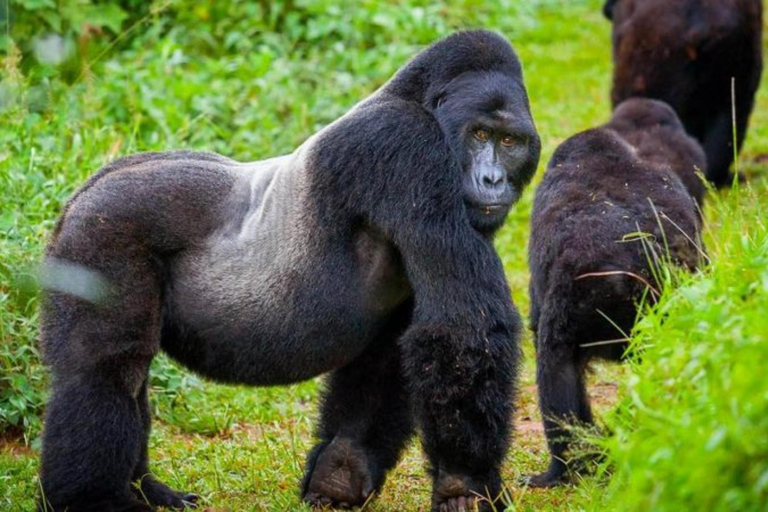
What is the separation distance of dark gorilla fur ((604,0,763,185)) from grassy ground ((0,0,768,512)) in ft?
1.56

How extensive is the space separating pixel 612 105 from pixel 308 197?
5188 millimetres

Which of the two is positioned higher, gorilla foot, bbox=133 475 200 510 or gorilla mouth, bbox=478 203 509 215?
gorilla mouth, bbox=478 203 509 215

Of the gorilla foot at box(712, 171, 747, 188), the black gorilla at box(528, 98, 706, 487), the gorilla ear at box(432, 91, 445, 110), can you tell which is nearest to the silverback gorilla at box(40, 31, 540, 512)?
the gorilla ear at box(432, 91, 445, 110)

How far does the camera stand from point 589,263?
4688mm

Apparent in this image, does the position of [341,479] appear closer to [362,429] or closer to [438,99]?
[362,429]

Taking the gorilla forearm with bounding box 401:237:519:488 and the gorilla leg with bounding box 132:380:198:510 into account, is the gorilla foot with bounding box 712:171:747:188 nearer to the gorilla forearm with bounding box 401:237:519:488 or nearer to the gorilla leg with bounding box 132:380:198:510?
the gorilla forearm with bounding box 401:237:519:488

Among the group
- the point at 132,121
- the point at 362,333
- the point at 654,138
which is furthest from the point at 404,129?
the point at 132,121

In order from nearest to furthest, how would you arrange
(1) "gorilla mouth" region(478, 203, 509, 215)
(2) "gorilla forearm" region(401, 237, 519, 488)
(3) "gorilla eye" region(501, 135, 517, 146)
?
1. (2) "gorilla forearm" region(401, 237, 519, 488)
2. (1) "gorilla mouth" region(478, 203, 509, 215)
3. (3) "gorilla eye" region(501, 135, 517, 146)

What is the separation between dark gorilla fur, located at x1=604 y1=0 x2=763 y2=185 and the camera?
8.62 metres

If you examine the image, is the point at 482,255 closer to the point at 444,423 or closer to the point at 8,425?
Result: the point at 444,423

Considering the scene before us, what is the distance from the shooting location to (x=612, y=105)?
897cm

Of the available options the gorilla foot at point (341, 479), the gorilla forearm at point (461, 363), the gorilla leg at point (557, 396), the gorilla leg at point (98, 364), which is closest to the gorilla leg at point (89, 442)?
the gorilla leg at point (98, 364)

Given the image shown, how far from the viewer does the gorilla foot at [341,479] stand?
14.6 ft

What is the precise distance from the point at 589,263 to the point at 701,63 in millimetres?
4445
